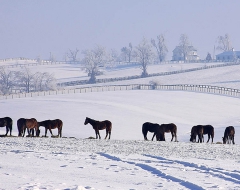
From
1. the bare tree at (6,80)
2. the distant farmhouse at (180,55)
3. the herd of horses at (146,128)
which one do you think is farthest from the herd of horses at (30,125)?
the distant farmhouse at (180,55)

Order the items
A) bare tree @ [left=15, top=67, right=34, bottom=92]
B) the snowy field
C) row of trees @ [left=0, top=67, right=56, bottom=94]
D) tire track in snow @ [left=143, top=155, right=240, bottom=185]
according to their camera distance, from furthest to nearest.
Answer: bare tree @ [left=15, top=67, right=34, bottom=92]
row of trees @ [left=0, top=67, right=56, bottom=94]
tire track in snow @ [left=143, top=155, right=240, bottom=185]
the snowy field

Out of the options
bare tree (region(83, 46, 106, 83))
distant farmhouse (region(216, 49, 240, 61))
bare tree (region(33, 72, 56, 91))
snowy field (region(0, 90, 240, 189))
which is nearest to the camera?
snowy field (region(0, 90, 240, 189))

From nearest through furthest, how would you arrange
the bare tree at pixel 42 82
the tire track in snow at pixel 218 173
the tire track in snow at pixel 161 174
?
the tire track in snow at pixel 161 174 → the tire track in snow at pixel 218 173 → the bare tree at pixel 42 82

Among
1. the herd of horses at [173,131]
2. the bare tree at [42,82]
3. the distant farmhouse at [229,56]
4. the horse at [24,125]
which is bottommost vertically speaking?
the herd of horses at [173,131]

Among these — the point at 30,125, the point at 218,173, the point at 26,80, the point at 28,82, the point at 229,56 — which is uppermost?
the point at 229,56

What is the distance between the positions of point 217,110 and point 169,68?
277 ft

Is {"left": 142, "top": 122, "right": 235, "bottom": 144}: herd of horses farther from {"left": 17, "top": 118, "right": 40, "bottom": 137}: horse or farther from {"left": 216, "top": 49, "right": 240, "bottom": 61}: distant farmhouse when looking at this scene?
{"left": 216, "top": 49, "right": 240, "bottom": 61}: distant farmhouse

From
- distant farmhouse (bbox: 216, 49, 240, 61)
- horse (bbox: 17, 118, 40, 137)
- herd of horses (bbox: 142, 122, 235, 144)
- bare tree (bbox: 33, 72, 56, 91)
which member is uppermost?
distant farmhouse (bbox: 216, 49, 240, 61)

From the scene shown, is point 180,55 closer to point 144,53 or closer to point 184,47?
point 184,47

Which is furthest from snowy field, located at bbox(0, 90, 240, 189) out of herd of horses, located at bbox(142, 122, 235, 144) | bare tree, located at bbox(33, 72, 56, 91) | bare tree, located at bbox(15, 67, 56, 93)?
bare tree, located at bbox(15, 67, 56, 93)

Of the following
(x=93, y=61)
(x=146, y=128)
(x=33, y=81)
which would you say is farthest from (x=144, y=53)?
(x=146, y=128)

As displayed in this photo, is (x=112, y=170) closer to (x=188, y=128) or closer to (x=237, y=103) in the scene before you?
(x=188, y=128)

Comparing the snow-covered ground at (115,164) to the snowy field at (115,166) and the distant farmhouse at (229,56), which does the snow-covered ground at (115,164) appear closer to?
the snowy field at (115,166)

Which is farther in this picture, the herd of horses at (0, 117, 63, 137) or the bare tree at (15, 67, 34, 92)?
the bare tree at (15, 67, 34, 92)
